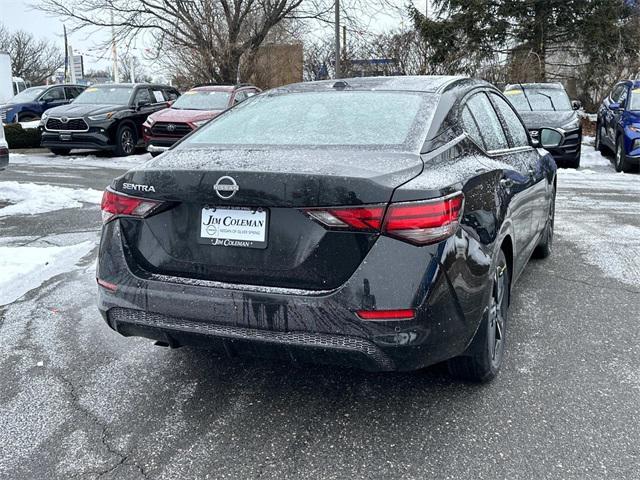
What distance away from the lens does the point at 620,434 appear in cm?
279

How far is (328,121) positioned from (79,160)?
1328cm

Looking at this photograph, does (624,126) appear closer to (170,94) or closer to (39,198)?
(39,198)

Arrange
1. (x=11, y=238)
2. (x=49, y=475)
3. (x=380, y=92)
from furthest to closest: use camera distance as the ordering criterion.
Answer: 1. (x=11, y=238)
2. (x=380, y=92)
3. (x=49, y=475)

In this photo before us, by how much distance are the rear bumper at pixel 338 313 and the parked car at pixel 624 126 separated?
401 inches

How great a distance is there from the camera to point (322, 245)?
2.56 metres

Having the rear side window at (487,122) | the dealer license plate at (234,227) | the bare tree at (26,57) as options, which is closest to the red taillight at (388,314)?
the dealer license plate at (234,227)

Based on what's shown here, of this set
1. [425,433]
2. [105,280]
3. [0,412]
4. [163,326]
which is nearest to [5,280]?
[0,412]

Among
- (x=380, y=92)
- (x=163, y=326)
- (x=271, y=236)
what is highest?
(x=380, y=92)

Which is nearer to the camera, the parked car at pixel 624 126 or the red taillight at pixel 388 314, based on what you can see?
the red taillight at pixel 388 314

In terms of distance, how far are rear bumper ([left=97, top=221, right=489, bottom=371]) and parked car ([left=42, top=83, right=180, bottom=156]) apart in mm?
13066

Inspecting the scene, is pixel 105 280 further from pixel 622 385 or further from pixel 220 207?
pixel 622 385

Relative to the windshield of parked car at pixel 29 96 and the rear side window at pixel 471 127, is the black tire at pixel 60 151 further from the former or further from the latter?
the rear side window at pixel 471 127

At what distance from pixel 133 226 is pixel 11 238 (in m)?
4.39

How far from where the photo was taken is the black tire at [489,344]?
3035mm
